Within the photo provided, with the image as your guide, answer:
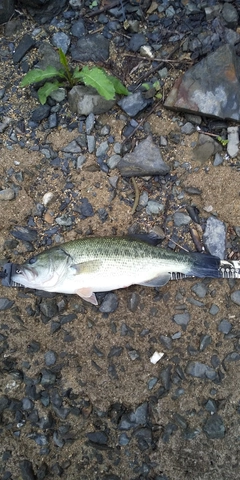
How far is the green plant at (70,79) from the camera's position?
5.88 meters

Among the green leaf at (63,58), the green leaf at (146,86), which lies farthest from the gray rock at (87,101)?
the green leaf at (146,86)

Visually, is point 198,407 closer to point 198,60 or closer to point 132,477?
point 132,477

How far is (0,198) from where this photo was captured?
607 centimetres

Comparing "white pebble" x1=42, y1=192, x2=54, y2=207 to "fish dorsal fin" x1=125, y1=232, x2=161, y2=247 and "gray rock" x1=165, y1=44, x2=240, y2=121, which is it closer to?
"fish dorsal fin" x1=125, y1=232, x2=161, y2=247

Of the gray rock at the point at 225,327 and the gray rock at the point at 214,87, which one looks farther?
the gray rock at the point at 214,87

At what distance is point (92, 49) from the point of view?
6.37 metres

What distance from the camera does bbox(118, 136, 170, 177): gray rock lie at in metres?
6.03

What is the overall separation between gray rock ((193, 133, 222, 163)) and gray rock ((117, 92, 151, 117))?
0.87 metres

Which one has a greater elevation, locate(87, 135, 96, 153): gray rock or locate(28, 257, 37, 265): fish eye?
locate(87, 135, 96, 153): gray rock

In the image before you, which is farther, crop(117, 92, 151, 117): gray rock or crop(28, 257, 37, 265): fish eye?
crop(117, 92, 151, 117): gray rock

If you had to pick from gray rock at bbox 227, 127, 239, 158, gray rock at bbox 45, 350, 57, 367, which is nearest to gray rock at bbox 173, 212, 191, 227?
gray rock at bbox 227, 127, 239, 158

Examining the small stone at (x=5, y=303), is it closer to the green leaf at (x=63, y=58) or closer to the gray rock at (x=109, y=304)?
the gray rock at (x=109, y=304)

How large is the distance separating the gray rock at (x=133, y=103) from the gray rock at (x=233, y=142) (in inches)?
45.5

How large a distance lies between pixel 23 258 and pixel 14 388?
5.21 ft
